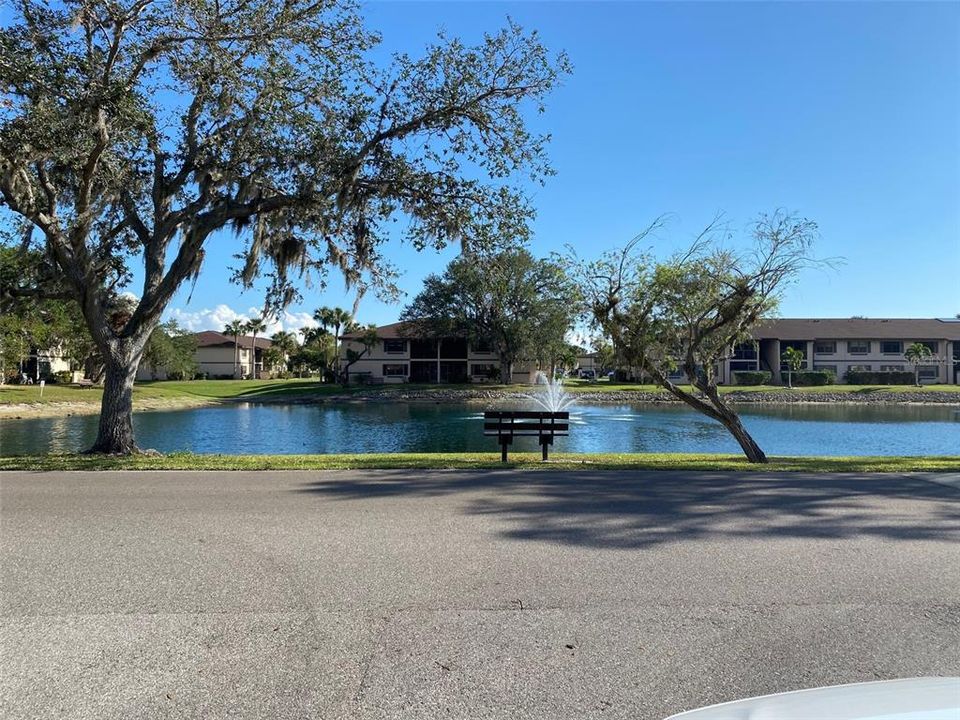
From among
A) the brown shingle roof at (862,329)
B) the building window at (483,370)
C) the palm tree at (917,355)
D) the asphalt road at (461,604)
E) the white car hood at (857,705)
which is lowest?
the asphalt road at (461,604)

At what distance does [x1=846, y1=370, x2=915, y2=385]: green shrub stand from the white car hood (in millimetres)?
82464

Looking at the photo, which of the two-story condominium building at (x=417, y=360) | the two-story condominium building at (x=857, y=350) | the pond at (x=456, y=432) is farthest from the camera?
the two-story condominium building at (x=417, y=360)

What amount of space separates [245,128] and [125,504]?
344 inches

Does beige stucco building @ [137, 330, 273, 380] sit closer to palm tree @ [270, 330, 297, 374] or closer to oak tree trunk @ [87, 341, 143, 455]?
palm tree @ [270, 330, 297, 374]

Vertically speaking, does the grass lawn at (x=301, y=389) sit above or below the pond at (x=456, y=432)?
above

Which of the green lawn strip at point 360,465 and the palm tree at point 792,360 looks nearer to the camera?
the green lawn strip at point 360,465

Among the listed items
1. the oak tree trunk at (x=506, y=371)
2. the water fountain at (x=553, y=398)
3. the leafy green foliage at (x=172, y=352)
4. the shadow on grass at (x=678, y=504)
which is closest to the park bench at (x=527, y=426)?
the shadow on grass at (x=678, y=504)

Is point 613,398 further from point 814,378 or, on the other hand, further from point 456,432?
point 456,432

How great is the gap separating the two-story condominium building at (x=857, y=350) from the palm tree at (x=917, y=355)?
226cm

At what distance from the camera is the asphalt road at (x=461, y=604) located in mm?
3729

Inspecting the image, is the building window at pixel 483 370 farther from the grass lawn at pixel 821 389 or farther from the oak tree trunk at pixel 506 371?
the grass lawn at pixel 821 389

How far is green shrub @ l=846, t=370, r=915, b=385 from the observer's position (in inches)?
2899

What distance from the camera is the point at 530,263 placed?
63312 millimetres

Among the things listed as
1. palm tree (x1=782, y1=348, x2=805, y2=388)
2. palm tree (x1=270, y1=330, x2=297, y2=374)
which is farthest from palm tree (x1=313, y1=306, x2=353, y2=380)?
palm tree (x1=782, y1=348, x2=805, y2=388)
